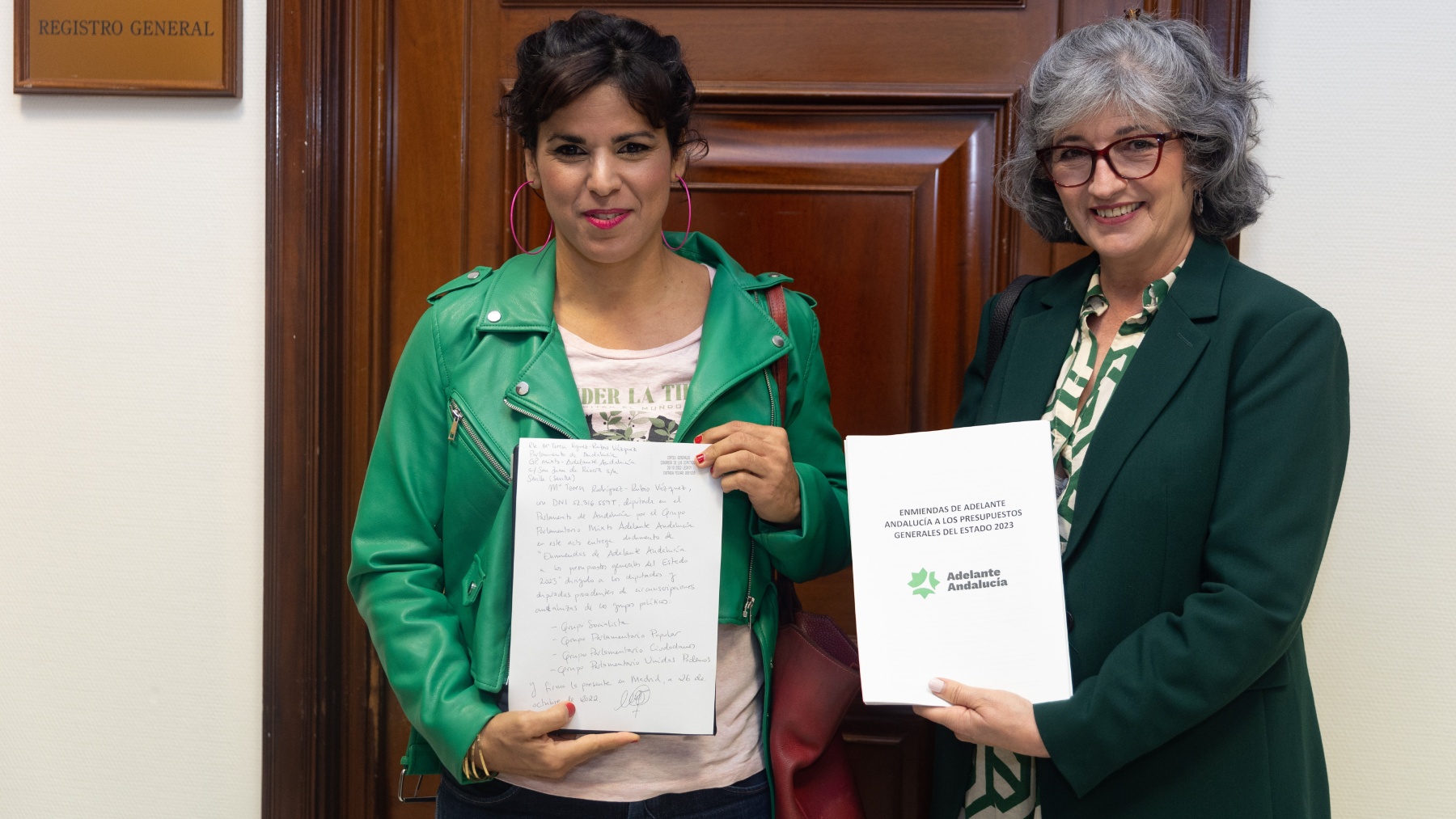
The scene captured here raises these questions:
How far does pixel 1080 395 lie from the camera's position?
1342mm

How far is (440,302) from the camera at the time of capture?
4.62 ft

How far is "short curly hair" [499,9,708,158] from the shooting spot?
1.31 meters

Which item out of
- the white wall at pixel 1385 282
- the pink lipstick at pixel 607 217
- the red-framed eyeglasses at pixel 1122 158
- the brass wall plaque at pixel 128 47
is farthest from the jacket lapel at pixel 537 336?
the white wall at pixel 1385 282

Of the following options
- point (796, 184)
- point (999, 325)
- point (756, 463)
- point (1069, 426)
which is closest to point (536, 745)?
point (756, 463)

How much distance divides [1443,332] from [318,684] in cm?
209

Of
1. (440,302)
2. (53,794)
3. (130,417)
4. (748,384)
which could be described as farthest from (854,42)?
(53,794)

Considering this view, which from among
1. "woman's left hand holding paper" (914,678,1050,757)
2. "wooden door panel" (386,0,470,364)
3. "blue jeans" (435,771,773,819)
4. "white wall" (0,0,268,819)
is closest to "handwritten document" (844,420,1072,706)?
"woman's left hand holding paper" (914,678,1050,757)

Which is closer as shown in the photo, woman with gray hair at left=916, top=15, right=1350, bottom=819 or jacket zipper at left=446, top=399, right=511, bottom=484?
woman with gray hair at left=916, top=15, right=1350, bottom=819

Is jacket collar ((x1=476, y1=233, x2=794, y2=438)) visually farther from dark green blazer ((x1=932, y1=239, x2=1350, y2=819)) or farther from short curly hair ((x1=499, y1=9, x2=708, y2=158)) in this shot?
dark green blazer ((x1=932, y1=239, x2=1350, y2=819))

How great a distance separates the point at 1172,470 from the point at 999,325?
0.41m

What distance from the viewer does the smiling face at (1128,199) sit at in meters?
1.27

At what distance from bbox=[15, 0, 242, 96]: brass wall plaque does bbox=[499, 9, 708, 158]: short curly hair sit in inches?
32.2

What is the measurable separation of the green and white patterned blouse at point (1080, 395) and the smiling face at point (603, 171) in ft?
1.94

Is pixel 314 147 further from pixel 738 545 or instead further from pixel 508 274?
pixel 738 545
